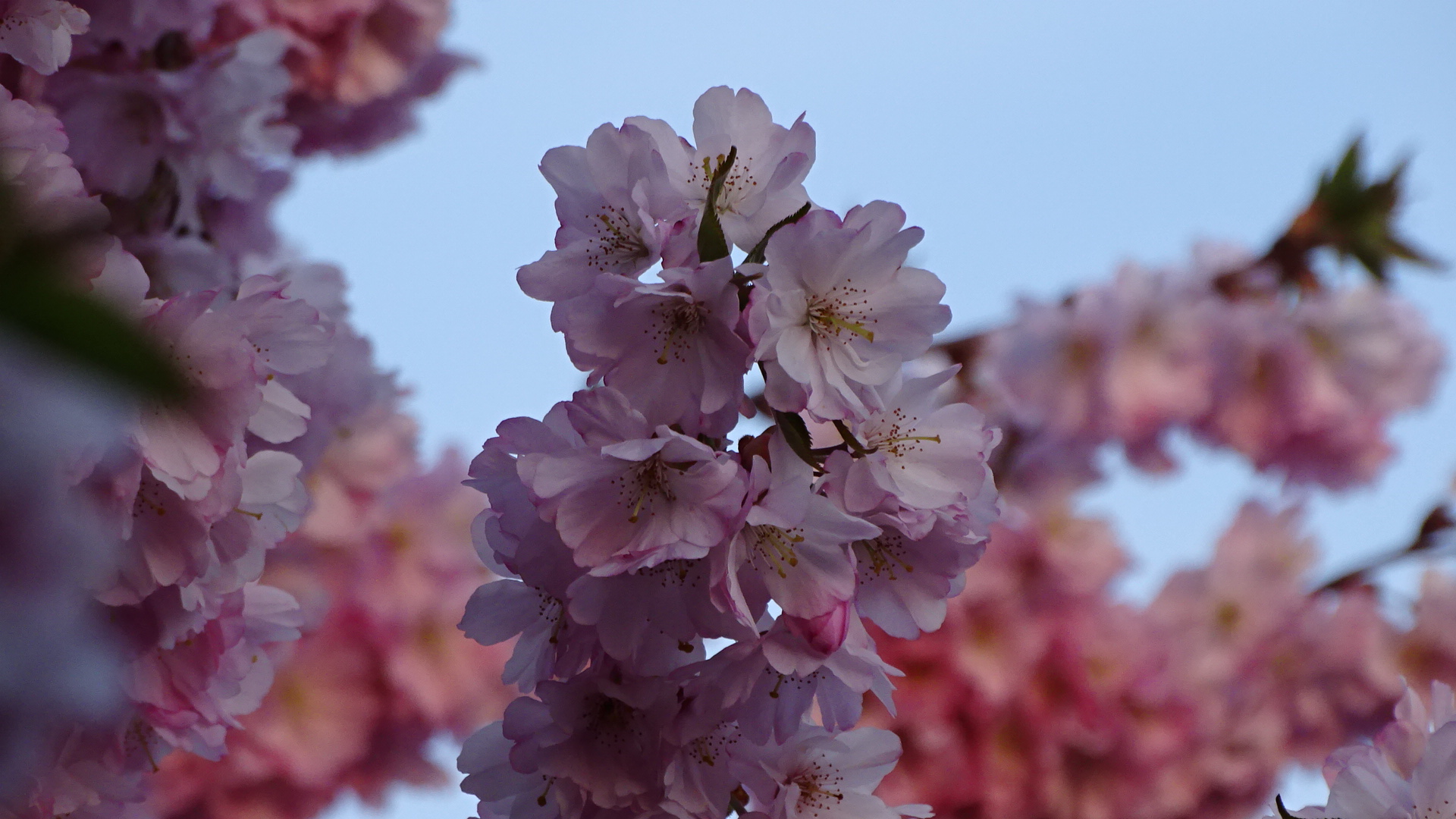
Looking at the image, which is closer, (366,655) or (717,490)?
(717,490)

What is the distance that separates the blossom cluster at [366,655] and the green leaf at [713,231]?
631 mm

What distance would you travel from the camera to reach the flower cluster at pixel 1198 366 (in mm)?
1373

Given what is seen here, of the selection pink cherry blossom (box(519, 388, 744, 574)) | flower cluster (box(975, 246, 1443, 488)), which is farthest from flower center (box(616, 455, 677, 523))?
flower cluster (box(975, 246, 1443, 488))

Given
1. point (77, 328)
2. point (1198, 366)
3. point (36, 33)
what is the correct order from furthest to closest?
1. point (1198, 366)
2. point (36, 33)
3. point (77, 328)

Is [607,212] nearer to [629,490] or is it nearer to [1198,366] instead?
[629,490]

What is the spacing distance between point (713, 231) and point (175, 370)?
334 millimetres

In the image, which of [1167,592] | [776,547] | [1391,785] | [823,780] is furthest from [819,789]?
[1167,592]

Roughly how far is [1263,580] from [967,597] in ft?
1.52

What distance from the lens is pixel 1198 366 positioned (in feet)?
4.61

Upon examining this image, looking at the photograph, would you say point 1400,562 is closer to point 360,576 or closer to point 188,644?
point 360,576

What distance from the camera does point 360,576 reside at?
3.98 ft

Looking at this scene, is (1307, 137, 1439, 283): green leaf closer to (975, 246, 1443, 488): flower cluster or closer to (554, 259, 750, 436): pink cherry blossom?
(975, 246, 1443, 488): flower cluster

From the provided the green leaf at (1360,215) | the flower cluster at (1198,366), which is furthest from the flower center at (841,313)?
the green leaf at (1360,215)

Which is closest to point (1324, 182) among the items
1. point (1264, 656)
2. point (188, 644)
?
point (1264, 656)
